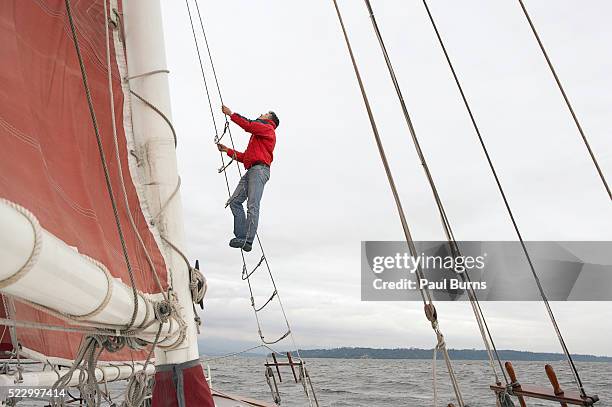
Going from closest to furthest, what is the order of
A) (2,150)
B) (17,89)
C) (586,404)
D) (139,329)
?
(2,150) → (17,89) → (139,329) → (586,404)

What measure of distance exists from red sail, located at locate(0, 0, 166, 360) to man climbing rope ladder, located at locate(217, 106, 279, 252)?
2104mm

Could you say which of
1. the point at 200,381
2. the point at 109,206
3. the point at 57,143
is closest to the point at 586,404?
the point at 200,381

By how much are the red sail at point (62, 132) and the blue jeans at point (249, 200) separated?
83.8 inches

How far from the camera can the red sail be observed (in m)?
1.68

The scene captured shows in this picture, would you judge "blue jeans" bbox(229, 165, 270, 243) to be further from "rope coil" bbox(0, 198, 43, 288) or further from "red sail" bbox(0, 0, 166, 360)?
"rope coil" bbox(0, 198, 43, 288)

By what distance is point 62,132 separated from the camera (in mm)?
2238

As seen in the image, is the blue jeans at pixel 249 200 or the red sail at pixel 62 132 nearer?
the red sail at pixel 62 132

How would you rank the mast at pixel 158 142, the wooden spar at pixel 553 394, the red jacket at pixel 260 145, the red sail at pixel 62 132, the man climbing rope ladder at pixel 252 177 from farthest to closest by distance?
1. the red jacket at pixel 260 145
2. the man climbing rope ladder at pixel 252 177
3. the wooden spar at pixel 553 394
4. the mast at pixel 158 142
5. the red sail at pixel 62 132

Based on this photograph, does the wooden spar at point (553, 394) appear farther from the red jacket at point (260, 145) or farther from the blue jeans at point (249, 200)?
the red jacket at point (260, 145)

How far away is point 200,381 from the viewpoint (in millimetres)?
2479

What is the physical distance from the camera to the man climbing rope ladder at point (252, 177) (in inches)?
190

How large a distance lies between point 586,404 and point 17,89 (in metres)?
4.03

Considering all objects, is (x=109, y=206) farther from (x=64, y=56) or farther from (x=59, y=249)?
(x=59, y=249)

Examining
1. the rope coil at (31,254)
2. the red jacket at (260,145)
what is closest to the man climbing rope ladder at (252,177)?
the red jacket at (260,145)
